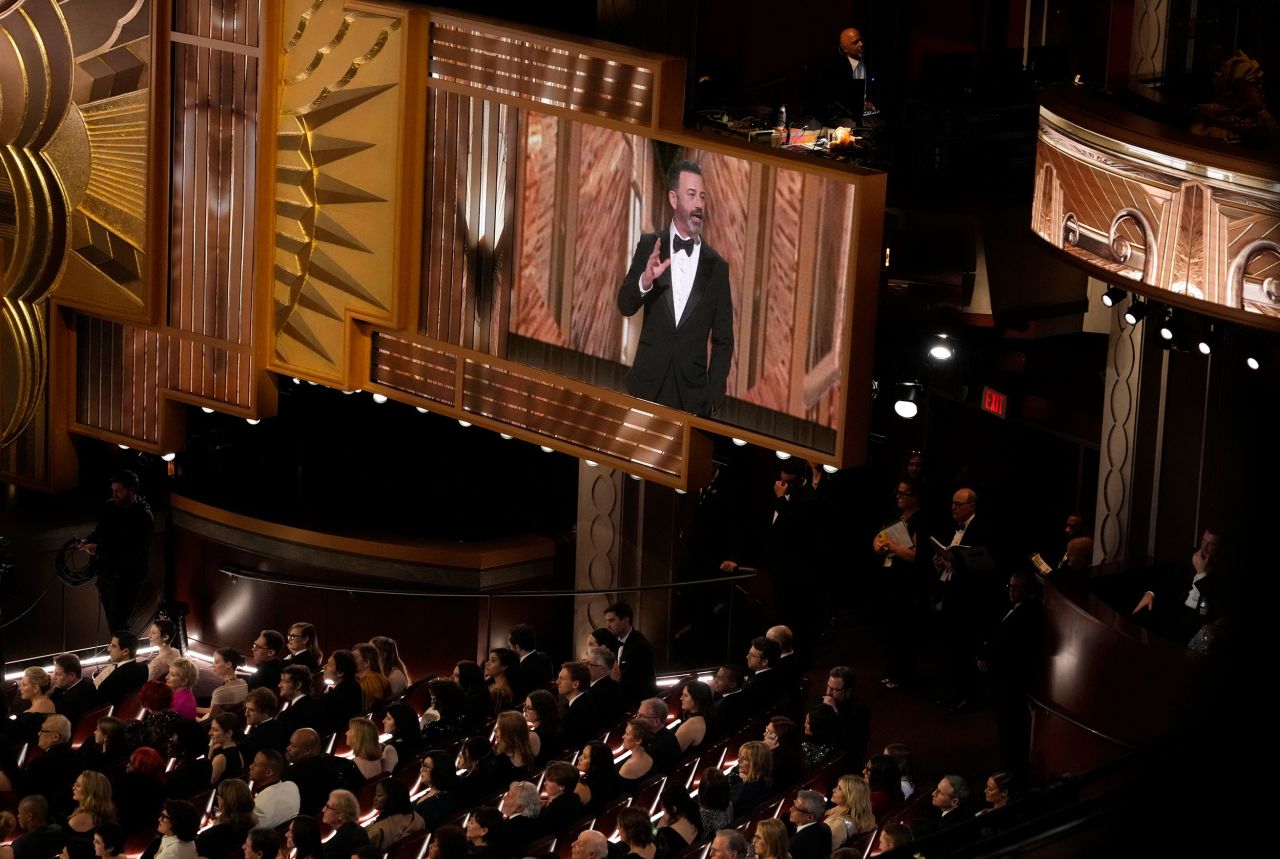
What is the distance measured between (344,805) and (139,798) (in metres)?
1.50

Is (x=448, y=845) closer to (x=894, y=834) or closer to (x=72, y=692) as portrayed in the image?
(x=894, y=834)

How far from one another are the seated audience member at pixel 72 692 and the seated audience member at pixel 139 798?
1833 mm

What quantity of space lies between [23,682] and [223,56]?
4.30 metres

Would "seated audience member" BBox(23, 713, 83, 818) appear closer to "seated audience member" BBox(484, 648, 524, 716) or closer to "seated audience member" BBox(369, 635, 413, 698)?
"seated audience member" BBox(369, 635, 413, 698)

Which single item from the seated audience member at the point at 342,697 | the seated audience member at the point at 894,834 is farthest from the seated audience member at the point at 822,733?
the seated audience member at the point at 342,697

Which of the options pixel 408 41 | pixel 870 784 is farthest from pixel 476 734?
pixel 408 41

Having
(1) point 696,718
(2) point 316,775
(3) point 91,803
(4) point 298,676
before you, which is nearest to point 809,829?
(1) point 696,718

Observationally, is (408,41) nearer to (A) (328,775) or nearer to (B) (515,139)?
(B) (515,139)

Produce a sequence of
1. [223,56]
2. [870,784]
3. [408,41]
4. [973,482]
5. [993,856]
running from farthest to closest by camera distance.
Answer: [973,482], [223,56], [408,41], [870,784], [993,856]

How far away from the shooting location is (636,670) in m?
11.2

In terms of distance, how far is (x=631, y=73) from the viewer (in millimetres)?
10930

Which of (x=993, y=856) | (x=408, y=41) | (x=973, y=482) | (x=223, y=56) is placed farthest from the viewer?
(x=973, y=482)

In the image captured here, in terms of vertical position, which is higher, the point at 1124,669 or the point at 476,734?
the point at 1124,669

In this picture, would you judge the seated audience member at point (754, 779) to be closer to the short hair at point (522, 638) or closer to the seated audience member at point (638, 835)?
the seated audience member at point (638, 835)
